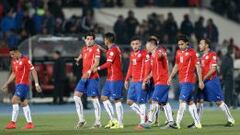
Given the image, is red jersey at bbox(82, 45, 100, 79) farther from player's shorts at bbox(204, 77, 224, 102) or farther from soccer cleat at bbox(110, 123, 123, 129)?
player's shorts at bbox(204, 77, 224, 102)

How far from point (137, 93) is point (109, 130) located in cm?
149

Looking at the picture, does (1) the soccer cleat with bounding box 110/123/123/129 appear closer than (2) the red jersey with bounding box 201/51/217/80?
Yes

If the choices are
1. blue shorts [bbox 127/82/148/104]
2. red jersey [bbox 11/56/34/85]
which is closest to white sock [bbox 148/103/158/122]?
blue shorts [bbox 127/82/148/104]

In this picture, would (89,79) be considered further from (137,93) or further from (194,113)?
(194,113)

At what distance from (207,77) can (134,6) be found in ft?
67.2

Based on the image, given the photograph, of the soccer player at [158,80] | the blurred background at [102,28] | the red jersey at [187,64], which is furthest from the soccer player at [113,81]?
the blurred background at [102,28]

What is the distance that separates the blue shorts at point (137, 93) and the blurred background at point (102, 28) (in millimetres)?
9859

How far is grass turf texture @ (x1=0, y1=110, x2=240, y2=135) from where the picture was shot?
2176 cm

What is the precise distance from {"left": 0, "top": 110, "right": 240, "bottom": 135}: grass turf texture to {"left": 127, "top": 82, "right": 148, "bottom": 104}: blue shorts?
715mm

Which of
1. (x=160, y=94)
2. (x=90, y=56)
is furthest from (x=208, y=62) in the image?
(x=90, y=56)

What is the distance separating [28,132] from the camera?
22.4 m

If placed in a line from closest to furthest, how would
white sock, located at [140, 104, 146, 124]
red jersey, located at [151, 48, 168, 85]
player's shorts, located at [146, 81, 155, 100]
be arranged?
red jersey, located at [151, 48, 168, 85]
white sock, located at [140, 104, 146, 124]
player's shorts, located at [146, 81, 155, 100]

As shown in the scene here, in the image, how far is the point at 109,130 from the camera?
22.8 metres

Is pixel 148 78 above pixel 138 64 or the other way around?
the other way around
